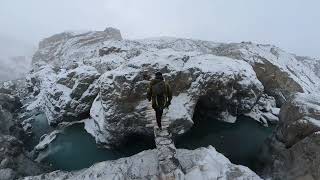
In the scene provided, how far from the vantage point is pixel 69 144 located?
45438 mm

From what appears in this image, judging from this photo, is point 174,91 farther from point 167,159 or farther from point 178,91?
point 167,159

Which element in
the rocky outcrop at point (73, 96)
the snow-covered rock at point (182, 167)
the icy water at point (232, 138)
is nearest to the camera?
the snow-covered rock at point (182, 167)

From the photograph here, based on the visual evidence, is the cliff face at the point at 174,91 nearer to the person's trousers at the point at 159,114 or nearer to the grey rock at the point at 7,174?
the person's trousers at the point at 159,114

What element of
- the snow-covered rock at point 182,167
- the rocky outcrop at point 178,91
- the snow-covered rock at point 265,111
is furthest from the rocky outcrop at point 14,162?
the snow-covered rock at point 265,111

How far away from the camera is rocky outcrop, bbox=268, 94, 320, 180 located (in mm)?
26859

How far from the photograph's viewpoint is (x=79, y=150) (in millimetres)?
43750

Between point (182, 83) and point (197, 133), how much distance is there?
6006mm

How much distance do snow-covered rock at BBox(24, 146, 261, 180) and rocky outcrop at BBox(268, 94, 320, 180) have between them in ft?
22.1

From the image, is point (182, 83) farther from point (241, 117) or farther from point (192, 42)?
point (192, 42)

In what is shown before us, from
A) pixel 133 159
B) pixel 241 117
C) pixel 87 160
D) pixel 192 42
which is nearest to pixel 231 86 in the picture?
pixel 241 117

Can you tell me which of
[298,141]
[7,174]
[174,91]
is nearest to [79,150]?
[7,174]

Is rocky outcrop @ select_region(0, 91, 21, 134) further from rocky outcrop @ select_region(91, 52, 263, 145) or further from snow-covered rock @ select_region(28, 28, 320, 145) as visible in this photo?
rocky outcrop @ select_region(91, 52, 263, 145)

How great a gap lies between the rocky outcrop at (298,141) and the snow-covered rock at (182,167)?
6.73 m

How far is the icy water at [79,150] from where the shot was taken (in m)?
40.1
